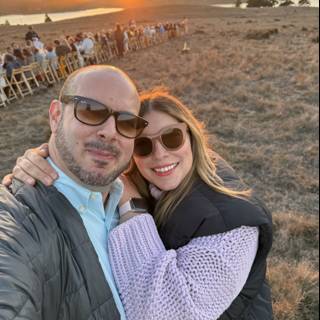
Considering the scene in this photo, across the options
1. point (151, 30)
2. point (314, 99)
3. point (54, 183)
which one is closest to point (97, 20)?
point (54, 183)

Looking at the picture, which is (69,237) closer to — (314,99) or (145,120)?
(145,120)

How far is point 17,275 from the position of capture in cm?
136

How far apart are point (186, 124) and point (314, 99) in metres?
9.80

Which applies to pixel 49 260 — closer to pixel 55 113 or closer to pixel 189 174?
pixel 55 113

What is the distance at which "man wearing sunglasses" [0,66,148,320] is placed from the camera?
4.68 feet

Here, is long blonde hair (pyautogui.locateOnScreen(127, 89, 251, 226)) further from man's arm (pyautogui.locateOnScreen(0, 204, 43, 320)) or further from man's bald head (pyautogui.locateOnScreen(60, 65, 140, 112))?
man's arm (pyautogui.locateOnScreen(0, 204, 43, 320))

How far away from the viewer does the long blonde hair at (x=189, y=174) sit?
204 centimetres

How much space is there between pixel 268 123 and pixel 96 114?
805cm

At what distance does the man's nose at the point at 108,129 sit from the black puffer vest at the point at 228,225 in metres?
0.48

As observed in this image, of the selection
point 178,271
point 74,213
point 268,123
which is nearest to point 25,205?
point 74,213

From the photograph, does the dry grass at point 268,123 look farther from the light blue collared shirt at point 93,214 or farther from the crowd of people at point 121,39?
the crowd of people at point 121,39

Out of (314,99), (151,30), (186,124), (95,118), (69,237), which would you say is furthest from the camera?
(151,30)

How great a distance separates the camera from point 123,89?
1906 mm

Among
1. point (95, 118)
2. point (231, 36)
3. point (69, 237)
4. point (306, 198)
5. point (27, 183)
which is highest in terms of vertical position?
point (95, 118)
